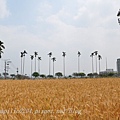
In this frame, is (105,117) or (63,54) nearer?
(105,117)

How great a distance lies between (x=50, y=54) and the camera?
164m

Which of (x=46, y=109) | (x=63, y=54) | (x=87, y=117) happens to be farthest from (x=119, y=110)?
(x=63, y=54)

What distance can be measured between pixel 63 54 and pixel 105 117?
15811 centimetres

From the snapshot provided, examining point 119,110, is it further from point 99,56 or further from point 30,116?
point 99,56

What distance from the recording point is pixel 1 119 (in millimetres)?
4891

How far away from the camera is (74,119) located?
4.69 metres

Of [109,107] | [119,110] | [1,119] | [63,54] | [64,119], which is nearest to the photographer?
[64,119]

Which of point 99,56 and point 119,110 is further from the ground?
point 99,56

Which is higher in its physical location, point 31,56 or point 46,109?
point 31,56

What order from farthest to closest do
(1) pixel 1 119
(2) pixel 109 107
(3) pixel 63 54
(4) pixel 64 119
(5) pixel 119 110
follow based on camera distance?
(3) pixel 63 54 → (2) pixel 109 107 → (5) pixel 119 110 → (1) pixel 1 119 → (4) pixel 64 119

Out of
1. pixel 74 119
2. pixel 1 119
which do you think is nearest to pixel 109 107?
pixel 74 119

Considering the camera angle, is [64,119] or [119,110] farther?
[119,110]

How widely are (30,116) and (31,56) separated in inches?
6304

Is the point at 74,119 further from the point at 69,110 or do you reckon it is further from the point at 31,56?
the point at 31,56
